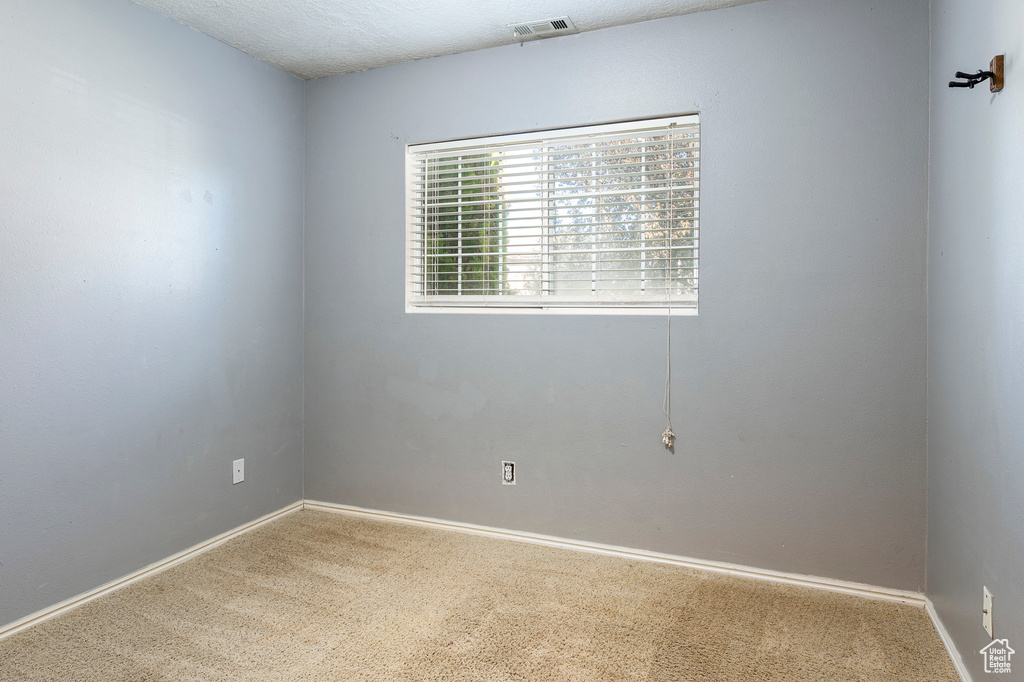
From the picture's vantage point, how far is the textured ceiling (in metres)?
2.54

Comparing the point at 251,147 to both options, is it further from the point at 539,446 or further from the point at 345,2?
the point at 539,446

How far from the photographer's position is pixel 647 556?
108 inches

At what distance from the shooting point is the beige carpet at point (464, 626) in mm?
1891

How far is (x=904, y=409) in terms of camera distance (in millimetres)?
2355

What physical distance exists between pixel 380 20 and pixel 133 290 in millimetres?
1565

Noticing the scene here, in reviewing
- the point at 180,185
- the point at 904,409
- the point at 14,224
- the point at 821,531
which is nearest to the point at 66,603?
the point at 14,224

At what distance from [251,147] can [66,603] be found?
2157 mm

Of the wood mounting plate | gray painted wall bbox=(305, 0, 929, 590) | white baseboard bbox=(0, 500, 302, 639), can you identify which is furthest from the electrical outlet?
white baseboard bbox=(0, 500, 302, 639)

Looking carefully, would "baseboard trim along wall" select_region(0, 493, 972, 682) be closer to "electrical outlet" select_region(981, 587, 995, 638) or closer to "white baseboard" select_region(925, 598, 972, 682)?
"white baseboard" select_region(925, 598, 972, 682)

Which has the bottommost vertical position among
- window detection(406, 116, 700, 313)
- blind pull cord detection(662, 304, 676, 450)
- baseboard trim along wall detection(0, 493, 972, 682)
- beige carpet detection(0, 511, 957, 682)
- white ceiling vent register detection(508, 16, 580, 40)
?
beige carpet detection(0, 511, 957, 682)

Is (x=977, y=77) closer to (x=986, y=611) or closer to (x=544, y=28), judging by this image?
(x=986, y=611)

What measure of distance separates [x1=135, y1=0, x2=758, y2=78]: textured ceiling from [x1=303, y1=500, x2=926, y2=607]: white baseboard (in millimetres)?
2368

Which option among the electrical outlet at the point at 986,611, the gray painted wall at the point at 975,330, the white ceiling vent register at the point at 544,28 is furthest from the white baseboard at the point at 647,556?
the white ceiling vent register at the point at 544,28

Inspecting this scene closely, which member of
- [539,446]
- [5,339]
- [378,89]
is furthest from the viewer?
[378,89]
